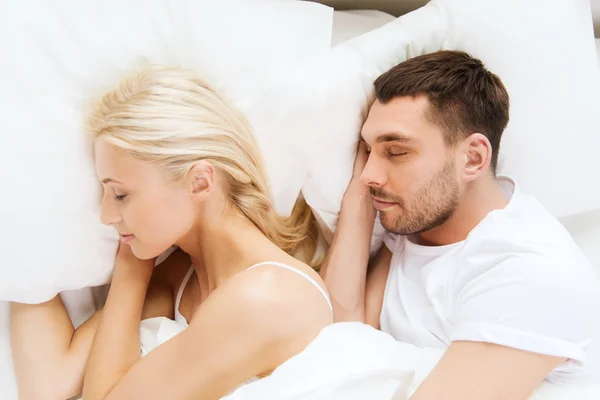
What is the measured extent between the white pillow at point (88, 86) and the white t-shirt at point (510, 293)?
391 mm

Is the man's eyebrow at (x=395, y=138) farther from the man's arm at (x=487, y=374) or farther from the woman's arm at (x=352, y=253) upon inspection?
the man's arm at (x=487, y=374)

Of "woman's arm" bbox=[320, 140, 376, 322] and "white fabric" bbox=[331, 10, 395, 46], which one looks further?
"white fabric" bbox=[331, 10, 395, 46]

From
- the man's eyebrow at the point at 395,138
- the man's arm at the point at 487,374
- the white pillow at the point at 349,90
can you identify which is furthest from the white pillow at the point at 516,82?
the man's arm at the point at 487,374

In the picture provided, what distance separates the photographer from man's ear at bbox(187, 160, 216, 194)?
107 cm

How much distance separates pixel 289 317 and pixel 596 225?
1.08m

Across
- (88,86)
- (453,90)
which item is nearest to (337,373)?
(453,90)

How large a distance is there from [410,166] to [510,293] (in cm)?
34

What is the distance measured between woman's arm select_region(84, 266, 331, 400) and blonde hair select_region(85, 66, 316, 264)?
0.20 metres

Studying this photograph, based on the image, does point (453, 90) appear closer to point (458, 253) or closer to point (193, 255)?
point (458, 253)

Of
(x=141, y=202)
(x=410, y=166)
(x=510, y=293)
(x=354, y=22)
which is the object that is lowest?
(x=510, y=293)

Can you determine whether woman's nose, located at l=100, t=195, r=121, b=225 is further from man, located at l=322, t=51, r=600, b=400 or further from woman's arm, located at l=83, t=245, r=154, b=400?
man, located at l=322, t=51, r=600, b=400

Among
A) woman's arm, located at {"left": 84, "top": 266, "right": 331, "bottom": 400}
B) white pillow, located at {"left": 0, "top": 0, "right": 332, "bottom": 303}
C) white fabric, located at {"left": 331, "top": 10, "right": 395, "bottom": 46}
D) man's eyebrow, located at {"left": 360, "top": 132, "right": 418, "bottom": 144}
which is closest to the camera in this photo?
woman's arm, located at {"left": 84, "top": 266, "right": 331, "bottom": 400}

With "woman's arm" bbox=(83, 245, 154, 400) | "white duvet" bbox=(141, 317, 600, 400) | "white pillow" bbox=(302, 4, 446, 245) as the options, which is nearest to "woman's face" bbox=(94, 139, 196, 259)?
"woman's arm" bbox=(83, 245, 154, 400)

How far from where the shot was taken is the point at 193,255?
1.24 meters
